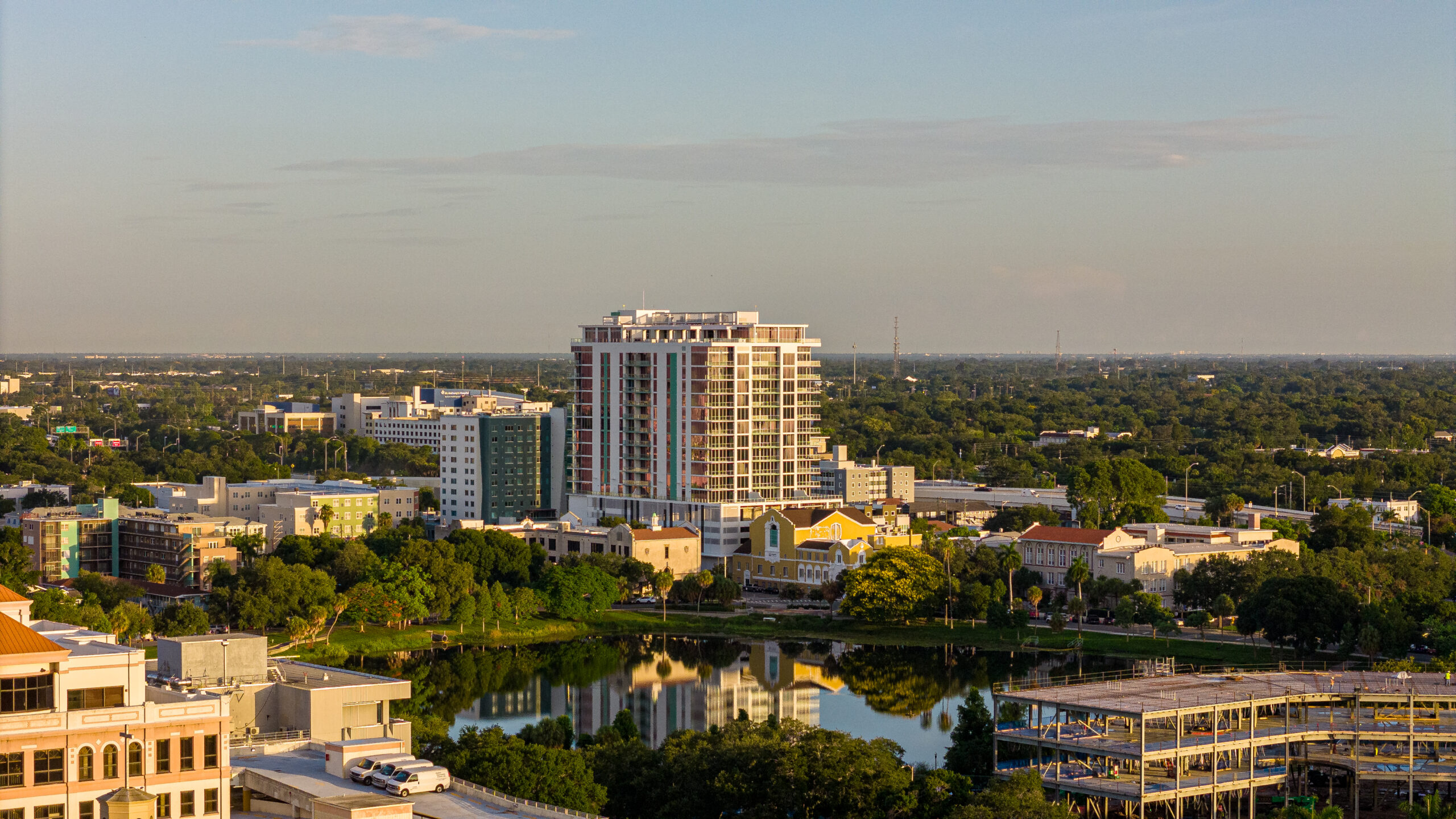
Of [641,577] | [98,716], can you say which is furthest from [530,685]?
[98,716]

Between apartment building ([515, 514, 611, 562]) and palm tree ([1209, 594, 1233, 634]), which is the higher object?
apartment building ([515, 514, 611, 562])

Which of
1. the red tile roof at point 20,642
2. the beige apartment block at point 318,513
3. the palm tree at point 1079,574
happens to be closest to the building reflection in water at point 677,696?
the palm tree at point 1079,574

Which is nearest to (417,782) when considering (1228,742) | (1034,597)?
(1228,742)

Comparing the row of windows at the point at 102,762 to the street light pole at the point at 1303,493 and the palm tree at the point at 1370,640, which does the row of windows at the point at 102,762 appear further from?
the street light pole at the point at 1303,493

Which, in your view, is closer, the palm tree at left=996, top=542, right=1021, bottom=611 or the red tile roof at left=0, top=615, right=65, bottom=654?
the red tile roof at left=0, top=615, right=65, bottom=654

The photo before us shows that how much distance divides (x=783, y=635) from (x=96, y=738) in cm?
4229

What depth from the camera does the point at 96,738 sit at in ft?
76.3

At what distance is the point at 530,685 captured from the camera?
54156mm

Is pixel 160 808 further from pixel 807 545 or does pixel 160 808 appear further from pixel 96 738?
pixel 807 545

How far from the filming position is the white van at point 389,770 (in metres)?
24.7

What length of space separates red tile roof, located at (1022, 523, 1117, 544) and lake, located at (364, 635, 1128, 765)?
10.5m

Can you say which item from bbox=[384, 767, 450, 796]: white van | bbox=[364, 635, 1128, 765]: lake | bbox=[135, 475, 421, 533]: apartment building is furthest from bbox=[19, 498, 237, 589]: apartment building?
bbox=[384, 767, 450, 796]: white van

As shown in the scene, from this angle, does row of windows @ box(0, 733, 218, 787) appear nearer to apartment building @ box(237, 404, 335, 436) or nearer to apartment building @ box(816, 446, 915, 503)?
apartment building @ box(816, 446, 915, 503)

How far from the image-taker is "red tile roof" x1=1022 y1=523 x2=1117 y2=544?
6850cm
